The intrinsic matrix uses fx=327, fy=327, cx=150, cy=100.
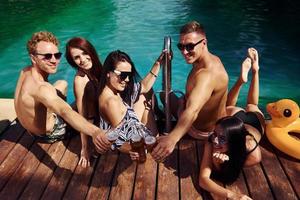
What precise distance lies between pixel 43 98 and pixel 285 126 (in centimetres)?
336

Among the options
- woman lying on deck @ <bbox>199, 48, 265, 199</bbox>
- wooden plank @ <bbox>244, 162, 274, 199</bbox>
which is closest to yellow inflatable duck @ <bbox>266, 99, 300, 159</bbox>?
woman lying on deck @ <bbox>199, 48, 265, 199</bbox>

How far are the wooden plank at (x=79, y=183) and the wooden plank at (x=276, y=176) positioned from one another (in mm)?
2337

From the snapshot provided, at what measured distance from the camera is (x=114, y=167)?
4531 mm

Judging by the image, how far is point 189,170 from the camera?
4410 millimetres

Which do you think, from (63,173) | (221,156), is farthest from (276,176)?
(63,173)

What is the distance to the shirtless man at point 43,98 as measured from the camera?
153 inches

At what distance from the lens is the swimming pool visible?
10.8 meters

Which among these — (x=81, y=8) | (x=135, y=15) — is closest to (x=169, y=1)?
(x=135, y=15)

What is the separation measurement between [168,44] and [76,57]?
1.31 metres

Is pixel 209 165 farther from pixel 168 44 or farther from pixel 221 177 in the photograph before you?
pixel 168 44

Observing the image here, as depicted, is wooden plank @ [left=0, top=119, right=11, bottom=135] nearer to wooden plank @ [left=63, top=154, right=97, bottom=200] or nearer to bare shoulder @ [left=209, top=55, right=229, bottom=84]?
wooden plank @ [left=63, top=154, right=97, bottom=200]

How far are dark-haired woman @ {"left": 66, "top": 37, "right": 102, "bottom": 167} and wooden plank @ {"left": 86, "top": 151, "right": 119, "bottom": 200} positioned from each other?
0.22 meters

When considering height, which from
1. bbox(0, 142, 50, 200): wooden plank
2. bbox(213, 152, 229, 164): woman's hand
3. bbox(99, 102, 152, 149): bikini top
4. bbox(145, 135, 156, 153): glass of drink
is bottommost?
bbox(0, 142, 50, 200): wooden plank

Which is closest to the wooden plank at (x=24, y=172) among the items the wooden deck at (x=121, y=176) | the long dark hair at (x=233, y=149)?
the wooden deck at (x=121, y=176)
